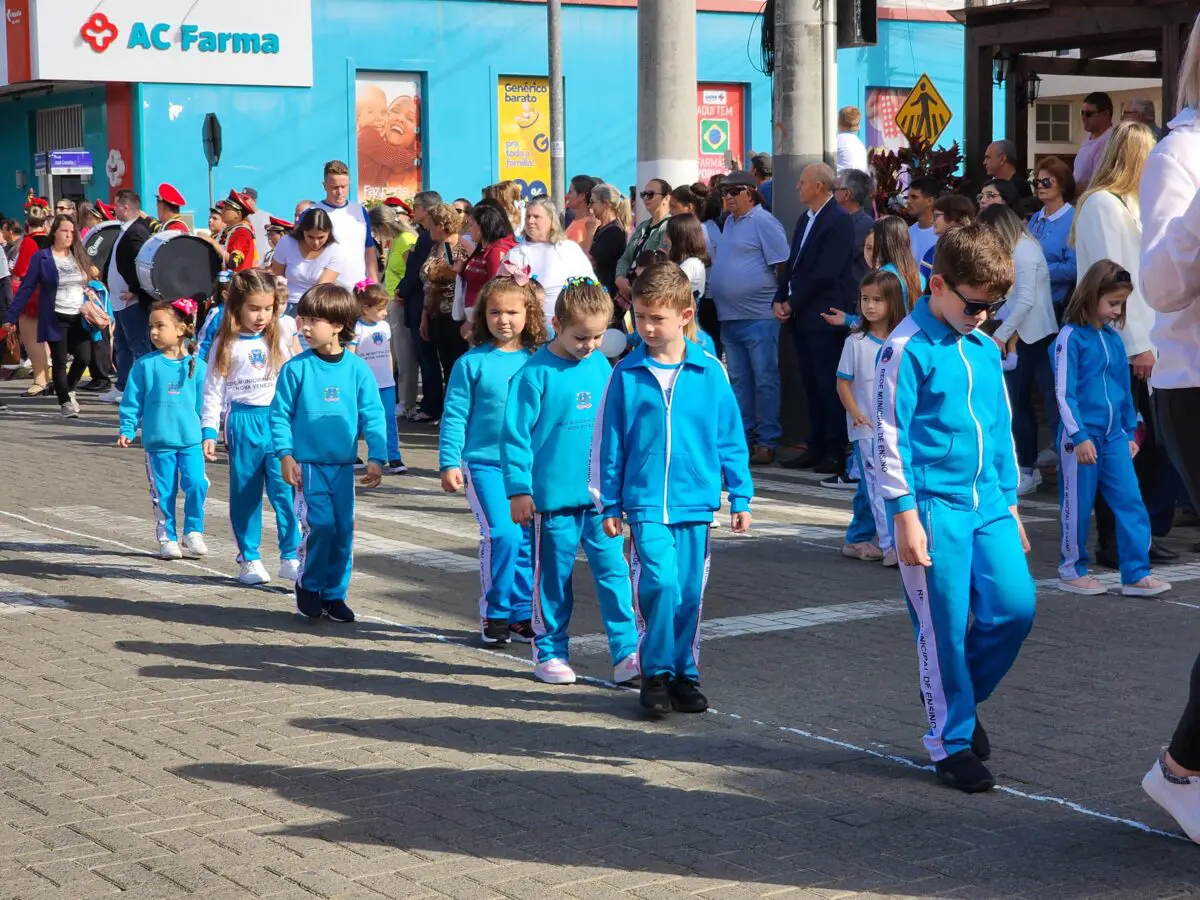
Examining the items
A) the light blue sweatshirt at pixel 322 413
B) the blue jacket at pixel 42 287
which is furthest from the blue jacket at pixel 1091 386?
the blue jacket at pixel 42 287

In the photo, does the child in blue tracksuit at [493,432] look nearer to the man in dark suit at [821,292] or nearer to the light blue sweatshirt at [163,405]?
the light blue sweatshirt at [163,405]

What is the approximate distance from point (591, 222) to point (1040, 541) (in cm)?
664

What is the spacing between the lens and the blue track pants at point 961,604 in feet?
17.7

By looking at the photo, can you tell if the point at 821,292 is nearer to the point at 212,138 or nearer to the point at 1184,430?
the point at 1184,430

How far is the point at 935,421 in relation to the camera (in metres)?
5.43

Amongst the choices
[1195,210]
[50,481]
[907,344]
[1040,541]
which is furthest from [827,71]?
[1195,210]

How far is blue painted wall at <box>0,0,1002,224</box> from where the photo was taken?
1144 inches

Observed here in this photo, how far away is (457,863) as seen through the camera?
4.79 metres

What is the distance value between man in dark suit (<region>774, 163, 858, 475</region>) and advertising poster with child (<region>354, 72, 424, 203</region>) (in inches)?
720

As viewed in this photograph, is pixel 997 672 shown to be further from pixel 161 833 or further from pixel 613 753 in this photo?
pixel 161 833

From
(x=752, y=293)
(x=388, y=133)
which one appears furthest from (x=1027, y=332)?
(x=388, y=133)

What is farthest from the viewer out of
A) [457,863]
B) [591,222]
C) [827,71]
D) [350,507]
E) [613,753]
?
[591,222]

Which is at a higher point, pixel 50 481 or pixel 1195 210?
pixel 1195 210

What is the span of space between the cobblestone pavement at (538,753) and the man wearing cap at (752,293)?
4.31m
